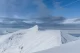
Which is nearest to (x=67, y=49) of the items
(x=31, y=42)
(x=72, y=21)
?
(x=31, y=42)

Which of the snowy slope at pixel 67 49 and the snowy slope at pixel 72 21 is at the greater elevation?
the snowy slope at pixel 72 21

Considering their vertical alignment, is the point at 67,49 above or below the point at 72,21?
below

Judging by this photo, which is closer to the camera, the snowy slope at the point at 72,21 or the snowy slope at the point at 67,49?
the snowy slope at the point at 67,49

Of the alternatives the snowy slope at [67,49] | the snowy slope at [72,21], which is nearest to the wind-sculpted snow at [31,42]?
the snowy slope at [67,49]

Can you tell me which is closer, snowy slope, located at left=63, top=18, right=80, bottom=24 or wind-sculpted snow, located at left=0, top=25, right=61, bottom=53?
wind-sculpted snow, located at left=0, top=25, right=61, bottom=53

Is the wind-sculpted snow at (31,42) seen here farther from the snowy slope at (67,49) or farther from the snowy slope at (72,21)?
the snowy slope at (72,21)

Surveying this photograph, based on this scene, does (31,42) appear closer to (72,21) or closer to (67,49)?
(67,49)

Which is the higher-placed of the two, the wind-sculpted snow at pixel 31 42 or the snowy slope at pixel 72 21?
the snowy slope at pixel 72 21

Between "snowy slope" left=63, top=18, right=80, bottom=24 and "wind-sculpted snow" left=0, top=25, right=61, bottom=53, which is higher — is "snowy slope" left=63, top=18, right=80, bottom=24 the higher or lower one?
the higher one

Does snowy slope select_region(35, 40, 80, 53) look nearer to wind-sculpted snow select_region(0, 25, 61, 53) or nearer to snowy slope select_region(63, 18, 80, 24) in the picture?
wind-sculpted snow select_region(0, 25, 61, 53)

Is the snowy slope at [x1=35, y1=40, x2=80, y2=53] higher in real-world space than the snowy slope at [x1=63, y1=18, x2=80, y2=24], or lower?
lower

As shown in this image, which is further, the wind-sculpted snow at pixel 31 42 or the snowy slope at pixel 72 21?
the snowy slope at pixel 72 21

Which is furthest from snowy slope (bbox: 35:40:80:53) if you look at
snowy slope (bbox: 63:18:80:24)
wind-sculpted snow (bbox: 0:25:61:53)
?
snowy slope (bbox: 63:18:80:24)
